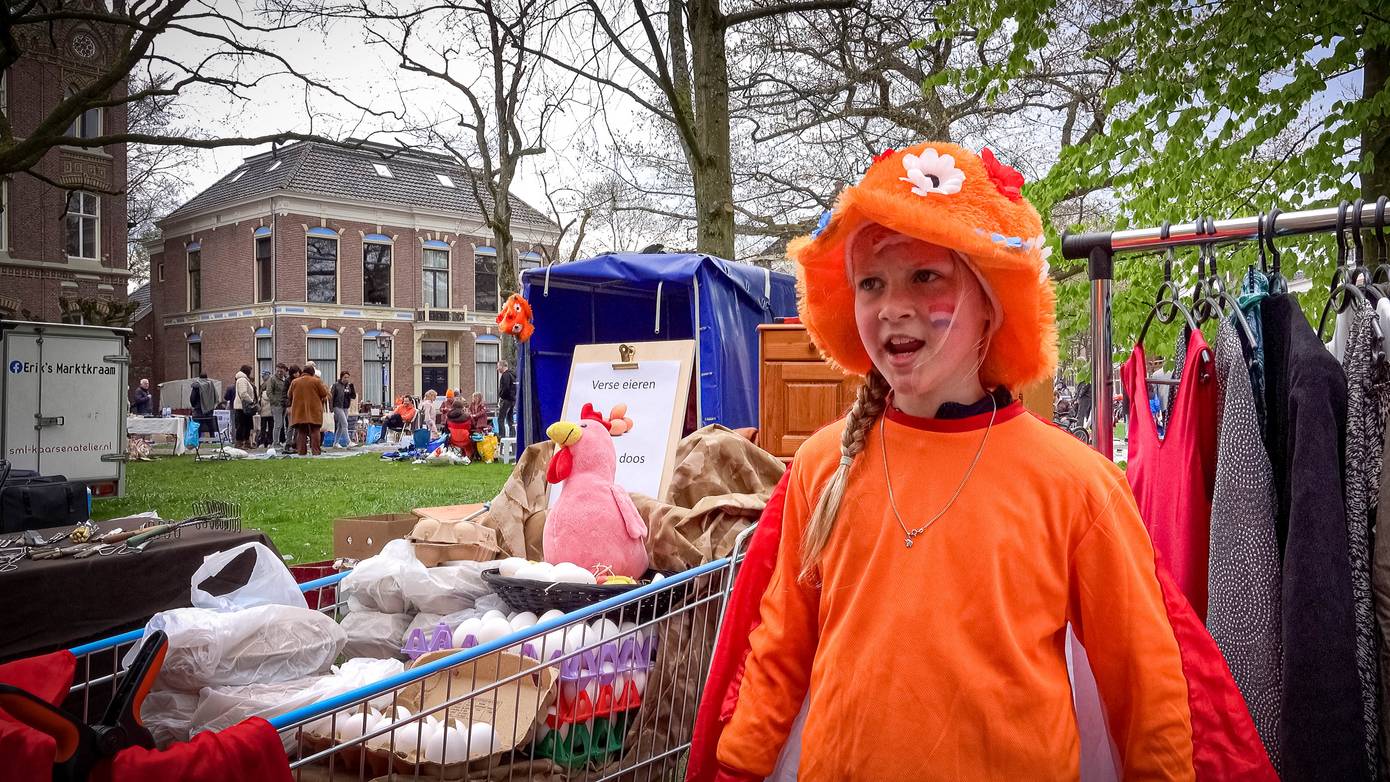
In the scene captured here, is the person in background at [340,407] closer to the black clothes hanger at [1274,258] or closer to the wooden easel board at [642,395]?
the wooden easel board at [642,395]

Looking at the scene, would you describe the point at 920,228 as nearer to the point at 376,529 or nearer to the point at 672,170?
the point at 376,529

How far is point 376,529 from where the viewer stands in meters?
4.21

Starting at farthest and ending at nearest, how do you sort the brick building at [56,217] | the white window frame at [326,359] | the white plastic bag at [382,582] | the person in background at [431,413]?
1. the white window frame at [326,359]
2. the brick building at [56,217]
3. the person in background at [431,413]
4. the white plastic bag at [382,582]

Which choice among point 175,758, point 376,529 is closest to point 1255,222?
point 175,758

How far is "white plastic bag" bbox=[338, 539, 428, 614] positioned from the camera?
2.85m

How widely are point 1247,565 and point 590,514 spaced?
2065mm

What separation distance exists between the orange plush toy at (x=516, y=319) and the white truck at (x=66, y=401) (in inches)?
266

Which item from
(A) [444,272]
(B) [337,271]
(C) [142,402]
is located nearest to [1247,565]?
(C) [142,402]

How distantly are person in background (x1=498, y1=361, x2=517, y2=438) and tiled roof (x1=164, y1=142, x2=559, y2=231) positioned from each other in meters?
14.3

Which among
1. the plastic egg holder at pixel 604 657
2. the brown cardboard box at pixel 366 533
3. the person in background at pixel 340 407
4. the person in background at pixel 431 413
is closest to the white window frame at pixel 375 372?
the person in background at pixel 340 407

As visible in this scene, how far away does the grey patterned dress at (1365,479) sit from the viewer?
1483 millimetres

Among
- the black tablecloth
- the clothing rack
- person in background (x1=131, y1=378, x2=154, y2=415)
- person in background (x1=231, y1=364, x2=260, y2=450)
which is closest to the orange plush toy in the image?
the black tablecloth

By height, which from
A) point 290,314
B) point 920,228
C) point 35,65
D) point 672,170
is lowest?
point 920,228

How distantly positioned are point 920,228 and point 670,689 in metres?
1.66
